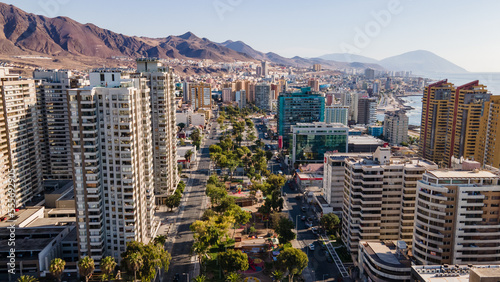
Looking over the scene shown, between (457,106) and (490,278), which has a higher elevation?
(457,106)

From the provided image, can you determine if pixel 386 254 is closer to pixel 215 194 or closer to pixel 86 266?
pixel 215 194

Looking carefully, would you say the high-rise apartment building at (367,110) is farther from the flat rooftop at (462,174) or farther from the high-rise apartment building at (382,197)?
the flat rooftop at (462,174)

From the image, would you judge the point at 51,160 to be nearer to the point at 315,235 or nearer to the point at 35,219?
the point at 35,219

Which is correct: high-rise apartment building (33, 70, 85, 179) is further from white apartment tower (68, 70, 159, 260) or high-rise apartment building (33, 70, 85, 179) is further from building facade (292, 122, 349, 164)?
building facade (292, 122, 349, 164)

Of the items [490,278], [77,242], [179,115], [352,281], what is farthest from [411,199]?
[179,115]

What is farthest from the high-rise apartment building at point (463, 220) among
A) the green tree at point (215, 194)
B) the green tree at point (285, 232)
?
the green tree at point (215, 194)

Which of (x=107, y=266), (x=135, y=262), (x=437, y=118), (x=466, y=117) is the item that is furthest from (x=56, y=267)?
(x=437, y=118)
